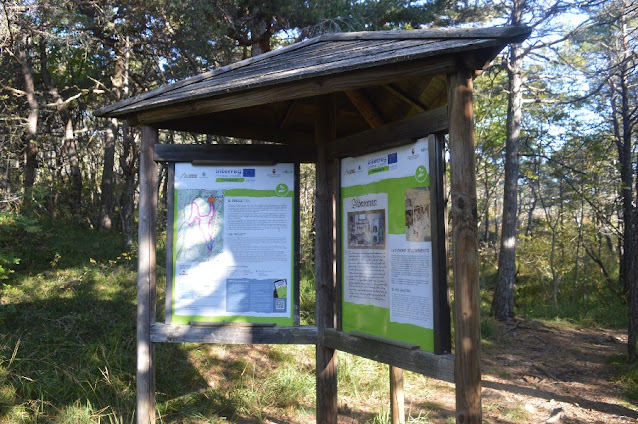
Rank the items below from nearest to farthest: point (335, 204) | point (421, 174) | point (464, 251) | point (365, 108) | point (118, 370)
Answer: point (464, 251)
point (421, 174)
point (335, 204)
point (365, 108)
point (118, 370)

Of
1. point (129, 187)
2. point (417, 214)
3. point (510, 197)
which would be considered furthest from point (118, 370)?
point (510, 197)

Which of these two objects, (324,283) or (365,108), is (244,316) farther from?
(365,108)

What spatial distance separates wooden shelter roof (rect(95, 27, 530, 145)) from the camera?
111 inches

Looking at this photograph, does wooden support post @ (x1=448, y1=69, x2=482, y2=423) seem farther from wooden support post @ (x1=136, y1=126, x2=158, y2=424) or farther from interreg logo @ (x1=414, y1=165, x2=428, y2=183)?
wooden support post @ (x1=136, y1=126, x2=158, y2=424)

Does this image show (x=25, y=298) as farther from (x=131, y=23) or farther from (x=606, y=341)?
(x=606, y=341)

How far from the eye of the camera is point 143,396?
3.95 metres

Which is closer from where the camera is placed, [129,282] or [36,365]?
[36,365]

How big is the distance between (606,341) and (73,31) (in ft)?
39.5

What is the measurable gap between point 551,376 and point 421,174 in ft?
18.7

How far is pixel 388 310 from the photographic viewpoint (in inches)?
133

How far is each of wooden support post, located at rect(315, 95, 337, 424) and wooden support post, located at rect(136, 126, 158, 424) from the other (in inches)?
53.1

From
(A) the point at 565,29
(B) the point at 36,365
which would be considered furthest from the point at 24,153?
(A) the point at 565,29

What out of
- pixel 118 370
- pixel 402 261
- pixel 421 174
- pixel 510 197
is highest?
pixel 510 197

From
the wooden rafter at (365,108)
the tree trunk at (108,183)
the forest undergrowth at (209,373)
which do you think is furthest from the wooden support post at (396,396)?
the tree trunk at (108,183)
